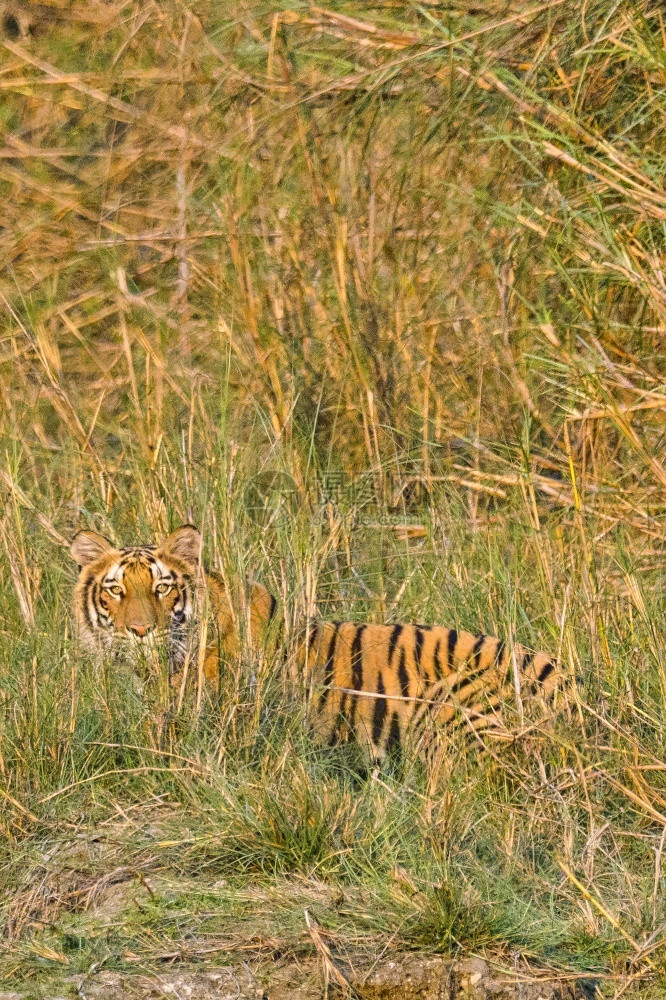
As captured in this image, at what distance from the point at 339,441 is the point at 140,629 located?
93.2 inches

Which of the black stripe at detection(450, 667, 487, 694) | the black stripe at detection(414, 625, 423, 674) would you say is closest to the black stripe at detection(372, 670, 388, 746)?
the black stripe at detection(414, 625, 423, 674)

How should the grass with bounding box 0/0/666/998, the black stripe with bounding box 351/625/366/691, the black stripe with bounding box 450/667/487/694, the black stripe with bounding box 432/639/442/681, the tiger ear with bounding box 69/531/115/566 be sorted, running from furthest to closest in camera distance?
1. the tiger ear with bounding box 69/531/115/566
2. the black stripe with bounding box 351/625/366/691
3. the black stripe with bounding box 432/639/442/681
4. the black stripe with bounding box 450/667/487/694
5. the grass with bounding box 0/0/666/998

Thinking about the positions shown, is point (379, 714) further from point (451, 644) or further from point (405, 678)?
point (451, 644)

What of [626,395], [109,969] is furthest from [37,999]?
[626,395]

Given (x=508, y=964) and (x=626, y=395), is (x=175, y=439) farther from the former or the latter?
(x=508, y=964)

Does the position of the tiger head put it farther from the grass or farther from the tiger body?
the tiger body

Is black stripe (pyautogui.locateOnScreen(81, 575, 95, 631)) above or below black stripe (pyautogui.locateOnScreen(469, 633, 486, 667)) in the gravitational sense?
above

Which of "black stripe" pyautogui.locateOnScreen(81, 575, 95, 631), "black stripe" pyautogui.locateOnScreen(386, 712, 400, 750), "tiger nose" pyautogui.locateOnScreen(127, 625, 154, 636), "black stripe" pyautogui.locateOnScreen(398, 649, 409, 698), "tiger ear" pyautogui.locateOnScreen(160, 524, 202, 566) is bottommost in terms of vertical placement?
"black stripe" pyautogui.locateOnScreen(386, 712, 400, 750)

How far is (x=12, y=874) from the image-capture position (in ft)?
11.0

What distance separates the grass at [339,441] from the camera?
3283 millimetres

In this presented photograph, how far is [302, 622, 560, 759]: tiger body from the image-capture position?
4.04 metres

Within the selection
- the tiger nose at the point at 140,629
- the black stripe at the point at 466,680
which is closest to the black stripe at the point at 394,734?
the black stripe at the point at 466,680

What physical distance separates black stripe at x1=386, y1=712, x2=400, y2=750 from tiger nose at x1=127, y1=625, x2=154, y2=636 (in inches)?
30.0

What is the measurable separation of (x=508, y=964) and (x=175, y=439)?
256 cm
